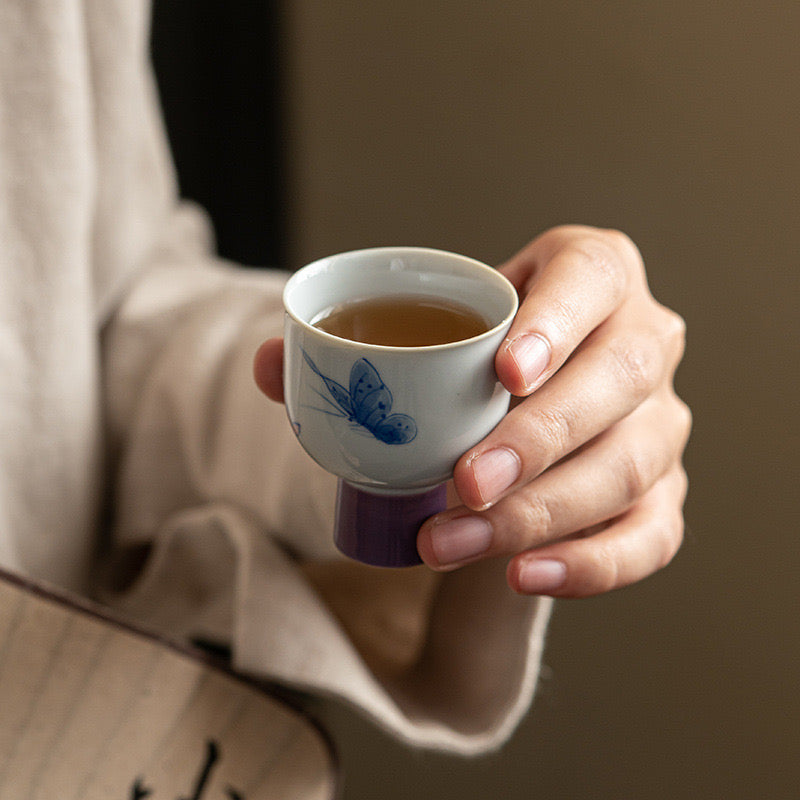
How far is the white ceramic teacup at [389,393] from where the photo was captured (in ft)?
1.29

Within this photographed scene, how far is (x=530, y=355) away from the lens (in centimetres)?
42

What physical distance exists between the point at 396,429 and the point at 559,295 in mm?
140

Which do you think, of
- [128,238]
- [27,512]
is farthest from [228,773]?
[128,238]

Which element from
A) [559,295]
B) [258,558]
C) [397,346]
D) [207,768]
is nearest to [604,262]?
[559,295]

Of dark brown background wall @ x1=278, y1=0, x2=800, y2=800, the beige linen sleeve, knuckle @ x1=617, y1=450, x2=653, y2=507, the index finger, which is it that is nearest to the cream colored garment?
the beige linen sleeve

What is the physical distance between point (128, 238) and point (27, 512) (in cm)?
27

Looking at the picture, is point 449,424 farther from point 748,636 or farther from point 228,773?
point 748,636

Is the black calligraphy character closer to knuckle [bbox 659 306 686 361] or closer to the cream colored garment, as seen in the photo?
the cream colored garment

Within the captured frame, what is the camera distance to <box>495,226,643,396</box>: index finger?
416mm

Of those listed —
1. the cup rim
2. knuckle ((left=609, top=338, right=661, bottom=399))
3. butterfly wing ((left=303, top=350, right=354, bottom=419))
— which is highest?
the cup rim

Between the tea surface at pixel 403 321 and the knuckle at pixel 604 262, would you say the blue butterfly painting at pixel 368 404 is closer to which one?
the tea surface at pixel 403 321

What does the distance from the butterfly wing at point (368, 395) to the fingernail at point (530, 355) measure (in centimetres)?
7

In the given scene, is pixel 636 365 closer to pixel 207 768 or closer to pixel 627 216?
pixel 207 768

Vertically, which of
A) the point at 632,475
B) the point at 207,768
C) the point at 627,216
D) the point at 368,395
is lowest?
the point at 207,768
